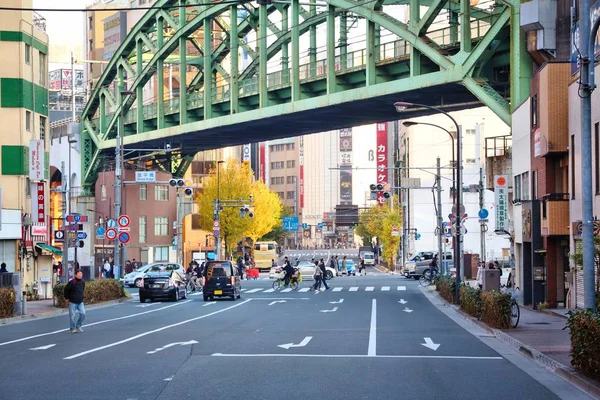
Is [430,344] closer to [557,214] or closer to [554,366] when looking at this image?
[554,366]

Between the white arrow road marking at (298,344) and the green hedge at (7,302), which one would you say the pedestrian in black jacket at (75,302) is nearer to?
the white arrow road marking at (298,344)

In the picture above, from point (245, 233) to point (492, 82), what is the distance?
188 feet

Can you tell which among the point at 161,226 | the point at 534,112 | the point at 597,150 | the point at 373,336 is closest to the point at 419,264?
the point at 161,226

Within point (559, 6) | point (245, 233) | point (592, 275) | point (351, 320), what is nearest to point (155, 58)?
point (245, 233)

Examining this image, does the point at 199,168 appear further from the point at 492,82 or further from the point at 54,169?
the point at 492,82

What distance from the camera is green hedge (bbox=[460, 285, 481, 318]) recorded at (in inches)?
1219

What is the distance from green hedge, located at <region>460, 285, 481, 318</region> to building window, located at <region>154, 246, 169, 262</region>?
58.5 meters

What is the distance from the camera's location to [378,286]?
65.2 meters

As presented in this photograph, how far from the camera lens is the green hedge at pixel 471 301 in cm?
3097

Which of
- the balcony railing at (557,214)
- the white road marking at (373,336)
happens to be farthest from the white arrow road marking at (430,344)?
the balcony railing at (557,214)

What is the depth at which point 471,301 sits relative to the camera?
1292 inches

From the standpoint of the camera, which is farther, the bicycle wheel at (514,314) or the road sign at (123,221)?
the road sign at (123,221)

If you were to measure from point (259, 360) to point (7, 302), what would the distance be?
17.5 metres

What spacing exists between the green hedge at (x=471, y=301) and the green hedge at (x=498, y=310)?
247 cm
